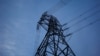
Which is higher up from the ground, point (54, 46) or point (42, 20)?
point (42, 20)

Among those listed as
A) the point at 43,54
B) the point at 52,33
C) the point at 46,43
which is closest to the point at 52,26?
the point at 52,33

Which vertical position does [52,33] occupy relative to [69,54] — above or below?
above

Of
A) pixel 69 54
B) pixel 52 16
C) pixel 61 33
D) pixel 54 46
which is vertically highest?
pixel 52 16

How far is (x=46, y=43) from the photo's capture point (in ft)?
76.6

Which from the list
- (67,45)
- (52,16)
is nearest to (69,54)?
(67,45)

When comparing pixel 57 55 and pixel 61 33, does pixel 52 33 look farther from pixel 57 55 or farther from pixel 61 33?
A: pixel 57 55

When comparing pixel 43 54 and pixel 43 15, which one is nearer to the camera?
pixel 43 54

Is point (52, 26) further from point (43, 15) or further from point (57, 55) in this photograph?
point (57, 55)

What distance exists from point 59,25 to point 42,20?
8.30ft

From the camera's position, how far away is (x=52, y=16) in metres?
24.8

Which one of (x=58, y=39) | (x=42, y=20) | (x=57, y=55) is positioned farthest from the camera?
(x=42, y=20)

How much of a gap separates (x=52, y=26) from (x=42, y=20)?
1.81 metres

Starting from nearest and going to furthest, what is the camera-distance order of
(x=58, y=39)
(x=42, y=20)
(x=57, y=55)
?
(x=57, y=55)
(x=58, y=39)
(x=42, y=20)

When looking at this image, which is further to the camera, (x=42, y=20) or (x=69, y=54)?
(x=42, y=20)
